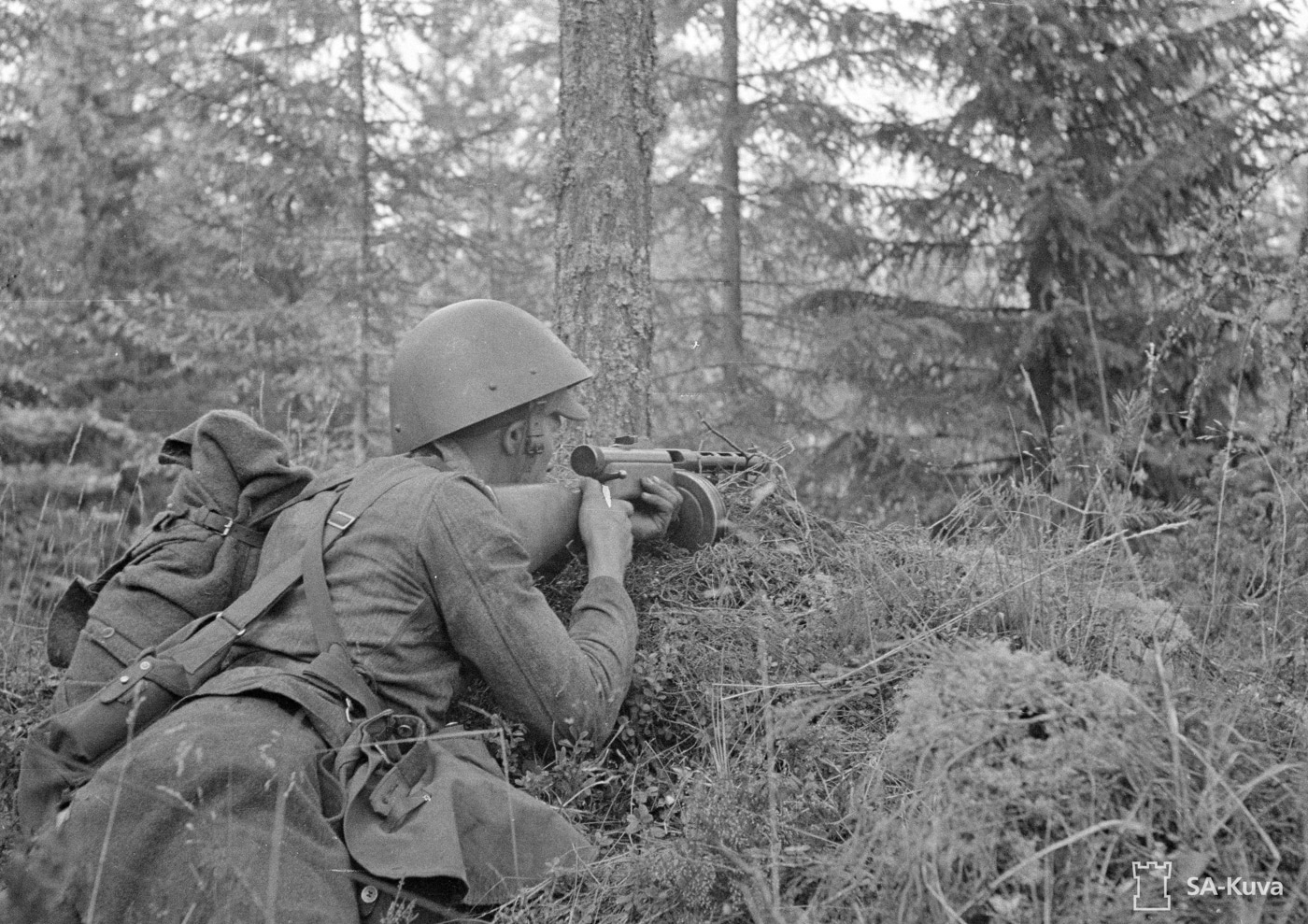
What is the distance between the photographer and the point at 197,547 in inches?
156

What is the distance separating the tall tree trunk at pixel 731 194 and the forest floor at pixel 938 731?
7.55 meters

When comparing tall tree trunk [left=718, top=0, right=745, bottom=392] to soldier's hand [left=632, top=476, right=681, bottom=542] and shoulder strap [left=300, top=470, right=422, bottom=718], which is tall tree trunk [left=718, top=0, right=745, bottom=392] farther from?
shoulder strap [left=300, top=470, right=422, bottom=718]

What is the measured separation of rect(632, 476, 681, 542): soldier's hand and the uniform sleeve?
2.73 ft

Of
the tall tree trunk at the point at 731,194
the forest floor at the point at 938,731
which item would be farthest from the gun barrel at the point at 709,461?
the tall tree trunk at the point at 731,194

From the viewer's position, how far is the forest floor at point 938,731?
8.79 ft

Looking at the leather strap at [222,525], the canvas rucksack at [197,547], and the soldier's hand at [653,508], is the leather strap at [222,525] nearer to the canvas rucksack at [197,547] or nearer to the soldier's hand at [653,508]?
the canvas rucksack at [197,547]

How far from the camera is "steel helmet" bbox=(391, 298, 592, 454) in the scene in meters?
4.12

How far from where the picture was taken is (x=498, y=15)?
15109 millimetres

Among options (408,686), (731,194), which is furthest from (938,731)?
Answer: (731,194)

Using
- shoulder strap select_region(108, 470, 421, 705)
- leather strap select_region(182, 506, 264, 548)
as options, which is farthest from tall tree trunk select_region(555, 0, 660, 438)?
shoulder strap select_region(108, 470, 421, 705)

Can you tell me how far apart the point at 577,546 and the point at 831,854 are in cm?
171

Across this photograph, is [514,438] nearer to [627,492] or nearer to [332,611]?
[627,492]

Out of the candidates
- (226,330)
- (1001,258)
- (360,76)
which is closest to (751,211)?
(1001,258)

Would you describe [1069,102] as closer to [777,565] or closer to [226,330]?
[777,565]
